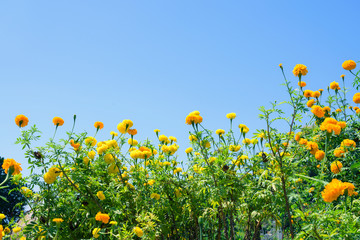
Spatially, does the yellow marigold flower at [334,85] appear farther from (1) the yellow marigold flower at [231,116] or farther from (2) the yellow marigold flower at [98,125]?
(2) the yellow marigold flower at [98,125]

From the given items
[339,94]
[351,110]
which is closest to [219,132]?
[339,94]

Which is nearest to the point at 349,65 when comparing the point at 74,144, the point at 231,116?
the point at 231,116

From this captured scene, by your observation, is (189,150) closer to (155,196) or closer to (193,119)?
(155,196)

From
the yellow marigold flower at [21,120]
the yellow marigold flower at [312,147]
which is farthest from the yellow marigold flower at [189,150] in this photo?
the yellow marigold flower at [21,120]

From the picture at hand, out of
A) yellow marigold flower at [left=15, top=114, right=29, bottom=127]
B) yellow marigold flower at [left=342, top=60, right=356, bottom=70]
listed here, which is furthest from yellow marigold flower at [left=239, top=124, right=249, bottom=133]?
yellow marigold flower at [left=15, top=114, right=29, bottom=127]

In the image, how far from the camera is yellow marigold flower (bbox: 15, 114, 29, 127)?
9.69ft

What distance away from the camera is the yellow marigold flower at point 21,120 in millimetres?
2953

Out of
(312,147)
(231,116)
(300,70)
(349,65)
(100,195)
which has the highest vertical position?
(349,65)

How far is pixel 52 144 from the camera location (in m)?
2.79

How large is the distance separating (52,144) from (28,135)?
9.4 inches

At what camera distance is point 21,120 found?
2975 millimetres

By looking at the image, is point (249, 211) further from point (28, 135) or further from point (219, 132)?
point (28, 135)

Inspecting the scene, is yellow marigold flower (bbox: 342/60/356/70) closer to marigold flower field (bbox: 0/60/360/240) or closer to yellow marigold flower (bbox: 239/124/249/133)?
marigold flower field (bbox: 0/60/360/240)

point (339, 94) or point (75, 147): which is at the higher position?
point (339, 94)
